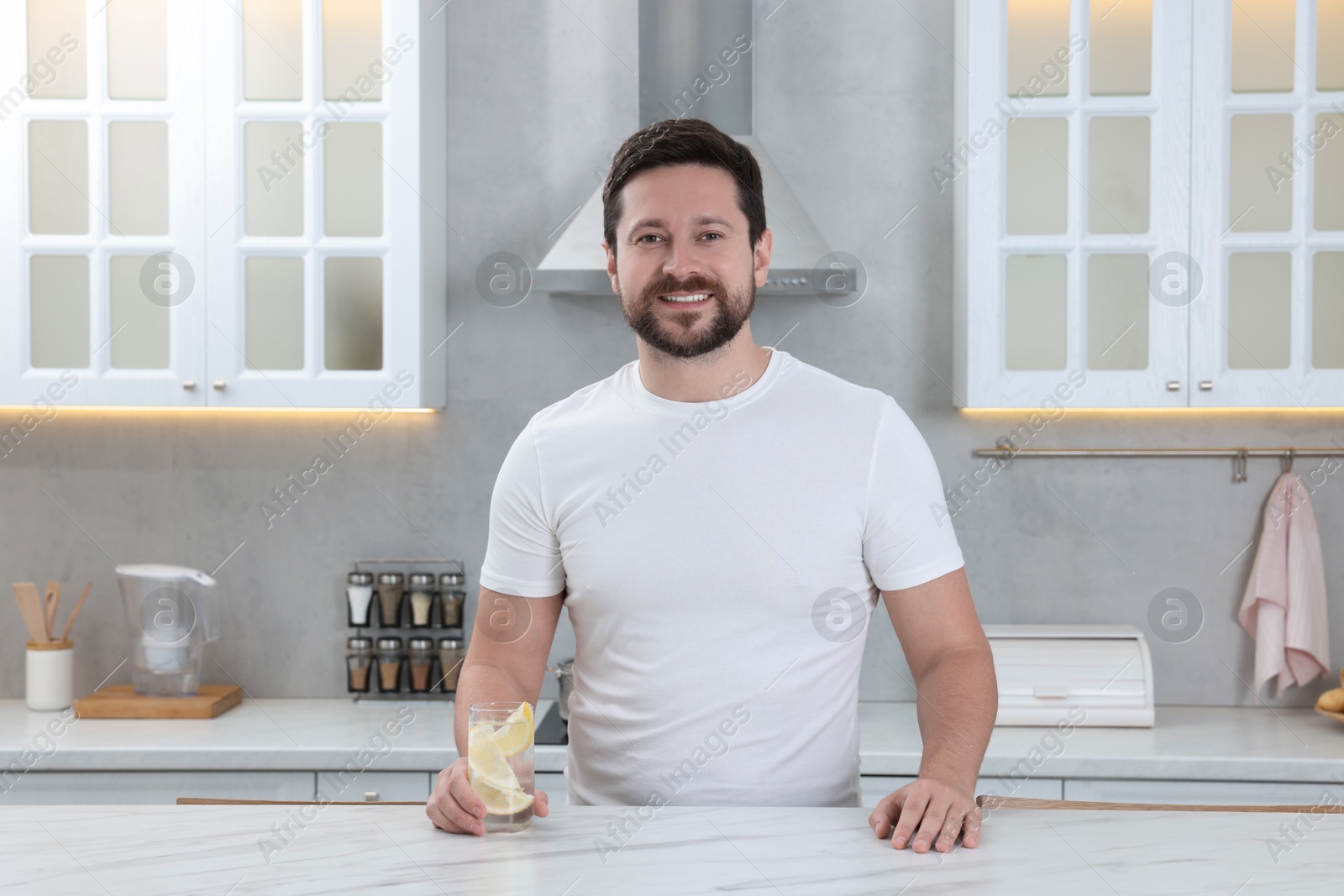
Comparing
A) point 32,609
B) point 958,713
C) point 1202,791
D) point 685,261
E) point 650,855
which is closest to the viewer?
point 650,855

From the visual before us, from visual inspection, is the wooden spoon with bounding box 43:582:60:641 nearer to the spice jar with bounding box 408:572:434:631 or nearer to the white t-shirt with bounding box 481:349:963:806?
the spice jar with bounding box 408:572:434:631

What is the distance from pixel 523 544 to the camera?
4.61ft

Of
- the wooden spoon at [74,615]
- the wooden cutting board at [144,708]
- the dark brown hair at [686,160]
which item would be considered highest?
the dark brown hair at [686,160]

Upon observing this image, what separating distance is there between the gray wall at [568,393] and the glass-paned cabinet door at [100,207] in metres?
0.35

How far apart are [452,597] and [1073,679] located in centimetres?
141

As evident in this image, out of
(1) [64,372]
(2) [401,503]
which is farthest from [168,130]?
(2) [401,503]

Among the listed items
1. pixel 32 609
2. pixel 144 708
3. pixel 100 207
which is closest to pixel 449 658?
pixel 144 708

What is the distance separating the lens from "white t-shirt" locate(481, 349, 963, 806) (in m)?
1.30

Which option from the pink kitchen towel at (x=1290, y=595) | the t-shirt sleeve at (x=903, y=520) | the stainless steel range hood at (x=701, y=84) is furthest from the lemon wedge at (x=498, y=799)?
the pink kitchen towel at (x=1290, y=595)

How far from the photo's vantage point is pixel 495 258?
8.85 ft

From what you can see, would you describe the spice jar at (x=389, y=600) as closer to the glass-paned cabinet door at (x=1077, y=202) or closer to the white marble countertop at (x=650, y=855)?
the glass-paned cabinet door at (x=1077, y=202)

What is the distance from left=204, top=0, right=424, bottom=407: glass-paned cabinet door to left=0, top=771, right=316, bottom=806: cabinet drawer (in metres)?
0.78

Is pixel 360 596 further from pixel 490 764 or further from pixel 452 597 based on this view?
pixel 490 764

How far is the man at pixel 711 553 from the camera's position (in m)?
1.30
